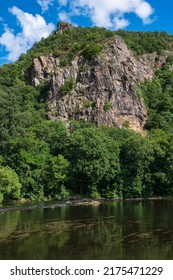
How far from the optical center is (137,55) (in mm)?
150250

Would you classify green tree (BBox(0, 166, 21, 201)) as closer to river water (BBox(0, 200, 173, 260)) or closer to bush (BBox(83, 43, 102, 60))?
river water (BBox(0, 200, 173, 260))

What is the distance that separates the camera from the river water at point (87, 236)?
26078mm

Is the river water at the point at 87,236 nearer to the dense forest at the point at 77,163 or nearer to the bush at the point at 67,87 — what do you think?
the dense forest at the point at 77,163

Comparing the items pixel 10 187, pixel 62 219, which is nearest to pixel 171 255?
pixel 62 219

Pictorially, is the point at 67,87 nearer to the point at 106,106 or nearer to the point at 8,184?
the point at 106,106

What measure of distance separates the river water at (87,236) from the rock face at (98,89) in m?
65.2

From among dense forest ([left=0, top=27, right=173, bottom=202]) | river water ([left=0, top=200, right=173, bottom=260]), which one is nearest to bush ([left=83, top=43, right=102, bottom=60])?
dense forest ([left=0, top=27, right=173, bottom=202])

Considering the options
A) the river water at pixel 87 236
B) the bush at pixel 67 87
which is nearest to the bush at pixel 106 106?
the bush at pixel 67 87

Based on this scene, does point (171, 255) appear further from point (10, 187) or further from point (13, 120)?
point (13, 120)

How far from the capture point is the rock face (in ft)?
368

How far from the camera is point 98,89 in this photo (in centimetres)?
11488

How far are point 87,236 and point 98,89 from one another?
3353 inches

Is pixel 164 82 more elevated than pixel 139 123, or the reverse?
pixel 164 82
